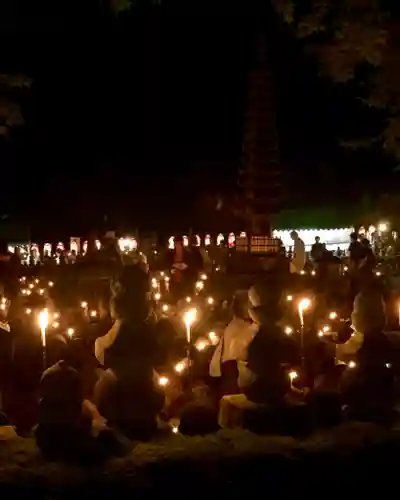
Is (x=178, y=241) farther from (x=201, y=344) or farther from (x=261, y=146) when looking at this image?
(x=201, y=344)

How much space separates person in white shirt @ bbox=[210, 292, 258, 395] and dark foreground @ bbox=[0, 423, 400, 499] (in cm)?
63

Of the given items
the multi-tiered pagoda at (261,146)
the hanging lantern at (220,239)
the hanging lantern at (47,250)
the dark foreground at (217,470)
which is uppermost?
the multi-tiered pagoda at (261,146)

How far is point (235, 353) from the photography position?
575 centimetres

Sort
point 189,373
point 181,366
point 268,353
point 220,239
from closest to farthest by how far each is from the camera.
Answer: point 268,353 → point 189,373 → point 181,366 → point 220,239

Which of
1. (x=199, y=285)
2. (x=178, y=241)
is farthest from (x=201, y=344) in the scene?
(x=178, y=241)

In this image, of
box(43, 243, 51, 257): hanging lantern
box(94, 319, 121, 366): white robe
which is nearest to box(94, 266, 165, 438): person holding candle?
box(94, 319, 121, 366): white robe

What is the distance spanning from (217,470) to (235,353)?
4.65 feet

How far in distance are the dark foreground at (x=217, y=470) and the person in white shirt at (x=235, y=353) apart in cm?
63

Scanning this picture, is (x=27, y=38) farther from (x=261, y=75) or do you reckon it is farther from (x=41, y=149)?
(x=41, y=149)

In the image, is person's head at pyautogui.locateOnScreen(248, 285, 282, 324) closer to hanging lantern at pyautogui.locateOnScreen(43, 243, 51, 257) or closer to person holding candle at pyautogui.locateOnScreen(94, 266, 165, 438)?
person holding candle at pyautogui.locateOnScreen(94, 266, 165, 438)

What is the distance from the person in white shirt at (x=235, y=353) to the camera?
5.35m

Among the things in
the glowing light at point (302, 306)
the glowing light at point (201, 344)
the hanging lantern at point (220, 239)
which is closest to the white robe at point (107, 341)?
the glowing light at point (302, 306)

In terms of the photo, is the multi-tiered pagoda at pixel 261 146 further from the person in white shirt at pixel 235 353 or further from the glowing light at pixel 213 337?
the glowing light at pixel 213 337

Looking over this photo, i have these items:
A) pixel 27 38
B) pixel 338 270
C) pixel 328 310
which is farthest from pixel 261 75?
pixel 328 310
